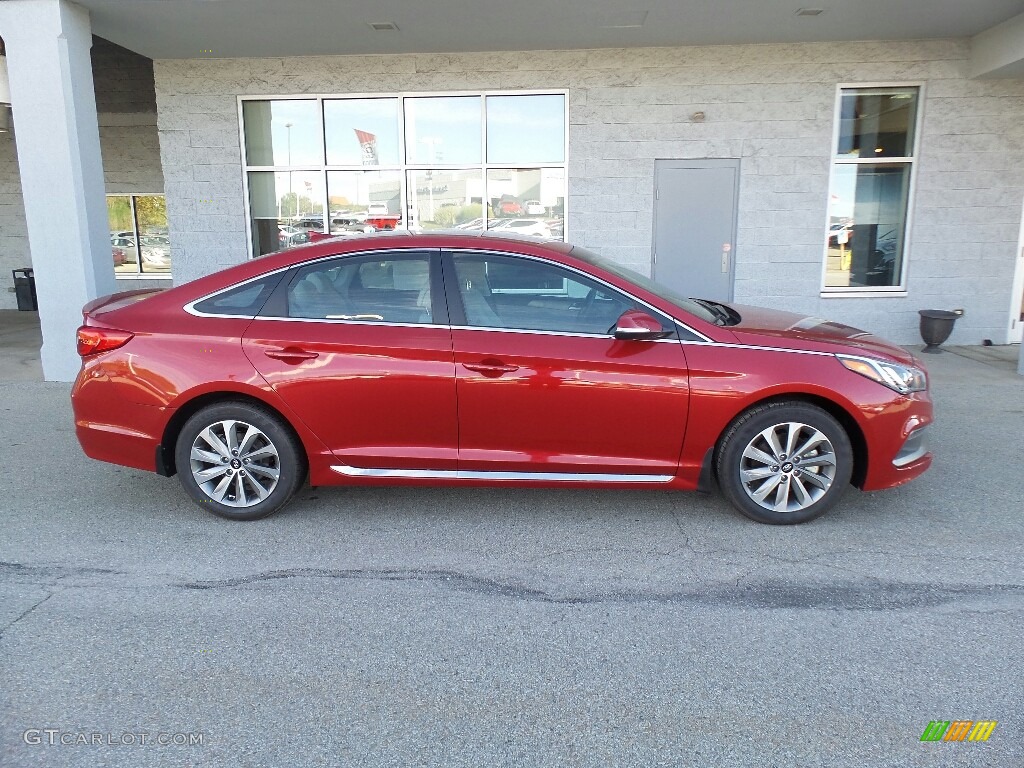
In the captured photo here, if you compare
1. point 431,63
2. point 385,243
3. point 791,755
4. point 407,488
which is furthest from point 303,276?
point 431,63

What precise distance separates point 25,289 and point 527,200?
10782mm

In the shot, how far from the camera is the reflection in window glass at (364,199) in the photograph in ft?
32.4

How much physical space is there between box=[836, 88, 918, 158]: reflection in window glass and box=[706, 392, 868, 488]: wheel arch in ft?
21.8

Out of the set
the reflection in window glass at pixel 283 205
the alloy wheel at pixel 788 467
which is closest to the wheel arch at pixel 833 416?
the alloy wheel at pixel 788 467

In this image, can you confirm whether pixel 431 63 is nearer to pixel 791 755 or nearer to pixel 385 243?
pixel 385 243

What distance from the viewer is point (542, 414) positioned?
157 inches

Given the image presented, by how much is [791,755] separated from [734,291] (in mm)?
7788

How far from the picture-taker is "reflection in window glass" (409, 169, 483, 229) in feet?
32.0

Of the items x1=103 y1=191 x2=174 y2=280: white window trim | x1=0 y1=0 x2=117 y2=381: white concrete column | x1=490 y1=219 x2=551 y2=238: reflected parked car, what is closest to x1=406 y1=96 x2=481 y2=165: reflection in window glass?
x1=490 y1=219 x2=551 y2=238: reflected parked car

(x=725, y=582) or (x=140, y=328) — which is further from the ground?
(x=140, y=328)

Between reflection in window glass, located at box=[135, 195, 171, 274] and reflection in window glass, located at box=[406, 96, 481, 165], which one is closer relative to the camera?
reflection in window glass, located at box=[406, 96, 481, 165]

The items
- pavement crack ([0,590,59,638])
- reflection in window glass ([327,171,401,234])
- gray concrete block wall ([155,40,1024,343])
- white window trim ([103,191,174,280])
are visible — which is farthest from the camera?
white window trim ([103,191,174,280])

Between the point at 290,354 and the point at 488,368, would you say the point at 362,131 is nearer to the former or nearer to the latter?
the point at 290,354

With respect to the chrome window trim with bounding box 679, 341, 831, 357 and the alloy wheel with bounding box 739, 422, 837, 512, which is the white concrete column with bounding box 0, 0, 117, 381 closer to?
the chrome window trim with bounding box 679, 341, 831, 357
